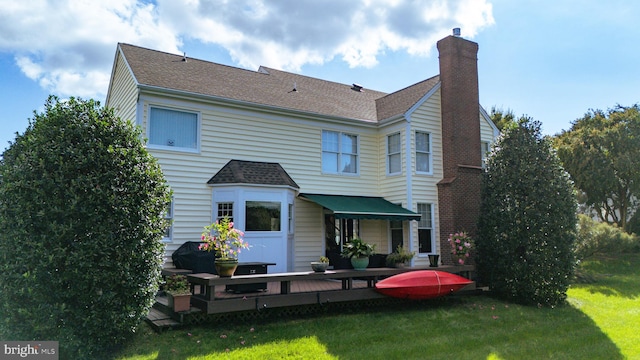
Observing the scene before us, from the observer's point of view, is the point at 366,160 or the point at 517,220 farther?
the point at 366,160

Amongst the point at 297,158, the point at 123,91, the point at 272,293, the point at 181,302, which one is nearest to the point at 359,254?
the point at 272,293

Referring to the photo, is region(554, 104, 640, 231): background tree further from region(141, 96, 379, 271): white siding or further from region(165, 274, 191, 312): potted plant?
region(165, 274, 191, 312): potted plant

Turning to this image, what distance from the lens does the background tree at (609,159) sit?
83.7 feet

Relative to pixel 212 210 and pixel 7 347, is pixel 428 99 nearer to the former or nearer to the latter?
pixel 212 210

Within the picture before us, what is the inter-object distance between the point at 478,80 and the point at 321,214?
7908mm

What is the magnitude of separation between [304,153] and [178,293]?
772 centimetres

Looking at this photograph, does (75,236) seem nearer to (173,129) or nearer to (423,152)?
(173,129)

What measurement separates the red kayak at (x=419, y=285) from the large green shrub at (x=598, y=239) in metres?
10.3

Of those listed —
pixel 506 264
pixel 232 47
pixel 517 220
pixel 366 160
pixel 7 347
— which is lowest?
pixel 7 347

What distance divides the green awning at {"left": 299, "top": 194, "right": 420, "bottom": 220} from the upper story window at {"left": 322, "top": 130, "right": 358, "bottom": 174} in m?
1.08

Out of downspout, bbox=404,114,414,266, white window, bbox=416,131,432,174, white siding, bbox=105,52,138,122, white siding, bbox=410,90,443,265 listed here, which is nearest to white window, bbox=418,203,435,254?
white siding, bbox=410,90,443,265

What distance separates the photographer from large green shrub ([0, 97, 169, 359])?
698 cm

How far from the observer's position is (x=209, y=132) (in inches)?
541

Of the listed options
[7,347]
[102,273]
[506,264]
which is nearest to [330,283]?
[506,264]
